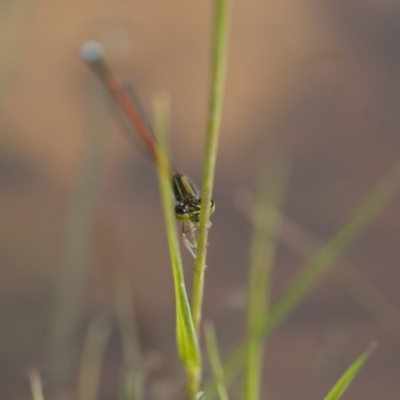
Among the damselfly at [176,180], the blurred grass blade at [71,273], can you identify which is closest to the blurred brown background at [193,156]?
the blurred grass blade at [71,273]

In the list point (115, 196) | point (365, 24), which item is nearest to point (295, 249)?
point (115, 196)

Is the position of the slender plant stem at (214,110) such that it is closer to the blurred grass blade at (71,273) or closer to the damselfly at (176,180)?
the damselfly at (176,180)

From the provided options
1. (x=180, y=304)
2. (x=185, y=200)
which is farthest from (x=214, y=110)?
(x=185, y=200)

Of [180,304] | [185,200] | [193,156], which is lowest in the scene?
[180,304]

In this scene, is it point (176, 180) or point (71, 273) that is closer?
point (176, 180)

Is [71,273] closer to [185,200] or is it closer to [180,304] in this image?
[185,200]

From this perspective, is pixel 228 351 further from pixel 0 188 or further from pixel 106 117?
pixel 0 188
